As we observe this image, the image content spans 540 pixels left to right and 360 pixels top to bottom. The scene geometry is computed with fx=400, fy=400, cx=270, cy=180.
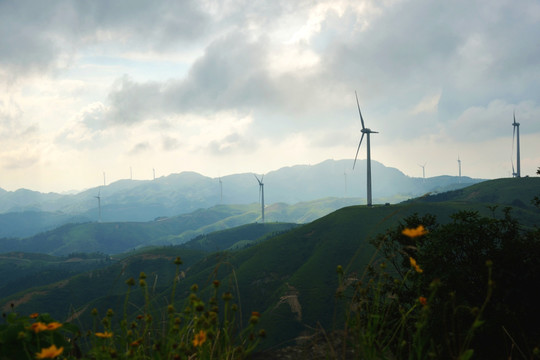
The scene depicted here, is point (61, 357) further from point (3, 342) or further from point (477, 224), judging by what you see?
point (477, 224)

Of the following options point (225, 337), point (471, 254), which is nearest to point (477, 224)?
point (471, 254)

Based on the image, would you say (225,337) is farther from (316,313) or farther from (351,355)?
(316,313)

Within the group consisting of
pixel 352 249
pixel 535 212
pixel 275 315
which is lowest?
pixel 275 315

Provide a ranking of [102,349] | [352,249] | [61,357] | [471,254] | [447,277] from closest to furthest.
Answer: [102,349]
[61,357]
[447,277]
[471,254]
[352,249]

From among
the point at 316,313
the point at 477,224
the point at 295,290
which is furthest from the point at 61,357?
the point at 295,290

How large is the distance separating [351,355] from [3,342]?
733 centimetres

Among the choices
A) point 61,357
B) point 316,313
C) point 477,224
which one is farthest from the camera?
point 316,313

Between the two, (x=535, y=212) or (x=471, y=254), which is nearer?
(x=471, y=254)

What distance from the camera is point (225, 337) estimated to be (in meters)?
6.18

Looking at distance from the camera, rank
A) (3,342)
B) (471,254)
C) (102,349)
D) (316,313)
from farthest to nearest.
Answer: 1. (316,313)
2. (471,254)
3. (102,349)
4. (3,342)

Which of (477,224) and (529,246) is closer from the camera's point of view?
(529,246)

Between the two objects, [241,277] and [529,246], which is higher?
[529,246]

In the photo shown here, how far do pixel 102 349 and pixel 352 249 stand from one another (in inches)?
6929

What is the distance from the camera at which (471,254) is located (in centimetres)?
2486
